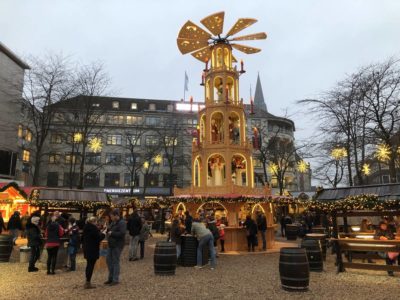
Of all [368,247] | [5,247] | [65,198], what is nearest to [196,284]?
[368,247]

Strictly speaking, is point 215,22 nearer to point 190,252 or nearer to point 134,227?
point 134,227

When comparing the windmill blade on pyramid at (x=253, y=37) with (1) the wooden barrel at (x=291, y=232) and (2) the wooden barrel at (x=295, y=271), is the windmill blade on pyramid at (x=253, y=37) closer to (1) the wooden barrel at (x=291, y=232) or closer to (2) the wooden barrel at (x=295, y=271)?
(1) the wooden barrel at (x=291, y=232)

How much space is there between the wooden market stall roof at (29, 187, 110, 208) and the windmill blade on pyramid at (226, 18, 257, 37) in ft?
46.3

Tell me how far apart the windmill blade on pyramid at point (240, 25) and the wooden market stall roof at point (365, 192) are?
12368 millimetres

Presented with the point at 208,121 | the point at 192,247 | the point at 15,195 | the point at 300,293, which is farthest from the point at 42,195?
the point at 300,293

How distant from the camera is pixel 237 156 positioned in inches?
904

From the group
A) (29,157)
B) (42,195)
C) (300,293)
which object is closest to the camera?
(300,293)

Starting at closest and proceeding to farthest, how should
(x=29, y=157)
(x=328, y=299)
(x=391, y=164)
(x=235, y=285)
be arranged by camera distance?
1. (x=328, y=299)
2. (x=235, y=285)
3. (x=391, y=164)
4. (x=29, y=157)

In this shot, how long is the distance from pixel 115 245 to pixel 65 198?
1011cm

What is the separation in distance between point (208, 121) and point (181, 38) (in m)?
6.05

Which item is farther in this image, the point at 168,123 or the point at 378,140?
the point at 168,123

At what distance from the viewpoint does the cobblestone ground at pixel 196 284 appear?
869 cm

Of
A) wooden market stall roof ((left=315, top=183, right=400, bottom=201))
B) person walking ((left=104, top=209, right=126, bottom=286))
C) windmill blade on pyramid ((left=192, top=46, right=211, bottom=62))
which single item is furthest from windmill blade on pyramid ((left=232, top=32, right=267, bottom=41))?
person walking ((left=104, top=209, right=126, bottom=286))

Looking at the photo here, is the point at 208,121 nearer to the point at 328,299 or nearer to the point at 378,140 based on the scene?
the point at 378,140
